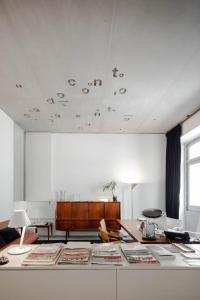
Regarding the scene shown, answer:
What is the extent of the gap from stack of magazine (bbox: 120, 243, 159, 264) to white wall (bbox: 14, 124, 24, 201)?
5.15 m

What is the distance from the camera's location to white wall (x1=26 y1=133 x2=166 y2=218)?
7.78 metres

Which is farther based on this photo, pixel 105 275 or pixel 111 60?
pixel 111 60

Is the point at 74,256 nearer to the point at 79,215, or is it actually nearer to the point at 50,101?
the point at 50,101

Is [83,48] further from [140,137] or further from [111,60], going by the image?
[140,137]

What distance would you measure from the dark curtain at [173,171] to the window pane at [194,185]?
0.37 m

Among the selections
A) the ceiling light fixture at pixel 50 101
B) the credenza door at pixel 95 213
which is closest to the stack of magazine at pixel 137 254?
the ceiling light fixture at pixel 50 101

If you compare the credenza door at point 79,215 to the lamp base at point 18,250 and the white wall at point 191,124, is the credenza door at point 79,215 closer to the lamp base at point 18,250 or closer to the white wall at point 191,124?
the white wall at point 191,124

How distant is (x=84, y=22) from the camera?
2.61 m

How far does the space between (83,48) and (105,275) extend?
2.46 meters

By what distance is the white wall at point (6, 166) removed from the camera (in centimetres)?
548

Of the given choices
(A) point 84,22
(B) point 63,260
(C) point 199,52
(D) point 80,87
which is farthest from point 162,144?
(B) point 63,260

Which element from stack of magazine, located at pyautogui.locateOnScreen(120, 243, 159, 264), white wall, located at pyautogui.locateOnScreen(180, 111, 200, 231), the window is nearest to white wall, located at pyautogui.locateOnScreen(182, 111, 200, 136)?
white wall, located at pyautogui.locateOnScreen(180, 111, 200, 231)

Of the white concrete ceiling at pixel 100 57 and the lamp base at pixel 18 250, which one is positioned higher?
the white concrete ceiling at pixel 100 57

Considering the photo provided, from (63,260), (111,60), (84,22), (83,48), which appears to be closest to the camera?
(63,260)
